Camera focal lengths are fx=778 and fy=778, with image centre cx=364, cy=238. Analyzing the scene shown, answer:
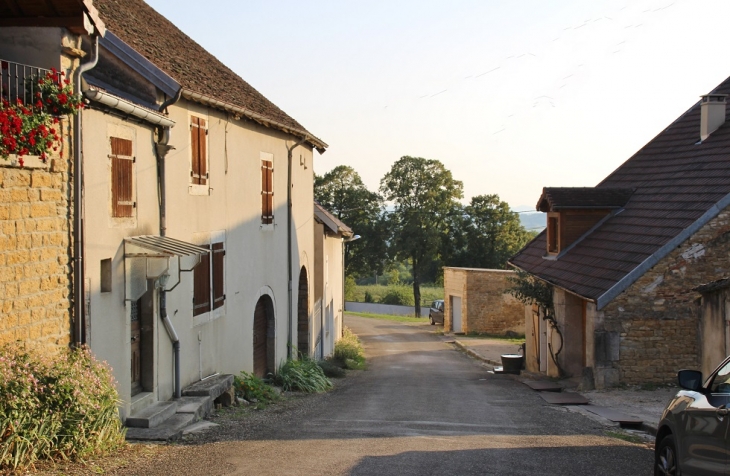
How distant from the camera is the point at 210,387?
1237cm

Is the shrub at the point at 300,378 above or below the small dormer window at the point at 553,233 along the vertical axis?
below

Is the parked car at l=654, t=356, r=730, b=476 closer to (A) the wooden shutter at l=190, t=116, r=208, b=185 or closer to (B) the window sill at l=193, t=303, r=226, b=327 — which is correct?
(B) the window sill at l=193, t=303, r=226, b=327

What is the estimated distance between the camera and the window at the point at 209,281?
1309 cm

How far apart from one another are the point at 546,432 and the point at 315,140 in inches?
483

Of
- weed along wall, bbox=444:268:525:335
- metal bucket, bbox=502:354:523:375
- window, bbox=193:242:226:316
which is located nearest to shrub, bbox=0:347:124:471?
window, bbox=193:242:226:316

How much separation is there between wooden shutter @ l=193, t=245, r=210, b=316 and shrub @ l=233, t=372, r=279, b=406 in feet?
5.23

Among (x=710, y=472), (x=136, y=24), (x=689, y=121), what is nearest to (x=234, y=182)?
(x=136, y=24)

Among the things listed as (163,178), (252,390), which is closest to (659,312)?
(252,390)

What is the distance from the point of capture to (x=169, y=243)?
1097 cm

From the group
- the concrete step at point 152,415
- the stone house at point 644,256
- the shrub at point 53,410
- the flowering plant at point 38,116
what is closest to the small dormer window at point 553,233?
the stone house at point 644,256

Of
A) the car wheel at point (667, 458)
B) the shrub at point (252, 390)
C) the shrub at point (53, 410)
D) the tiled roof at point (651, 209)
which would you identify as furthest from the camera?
the tiled roof at point (651, 209)

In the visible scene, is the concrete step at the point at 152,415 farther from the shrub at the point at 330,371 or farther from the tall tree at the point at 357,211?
the tall tree at the point at 357,211

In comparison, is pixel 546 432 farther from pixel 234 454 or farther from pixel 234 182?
pixel 234 182

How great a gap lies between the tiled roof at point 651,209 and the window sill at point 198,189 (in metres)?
7.87
